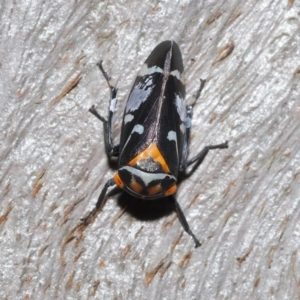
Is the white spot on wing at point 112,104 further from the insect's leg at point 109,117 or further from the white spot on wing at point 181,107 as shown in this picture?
the white spot on wing at point 181,107

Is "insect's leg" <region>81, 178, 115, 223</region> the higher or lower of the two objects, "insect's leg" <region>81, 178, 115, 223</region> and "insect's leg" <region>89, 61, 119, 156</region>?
the lower

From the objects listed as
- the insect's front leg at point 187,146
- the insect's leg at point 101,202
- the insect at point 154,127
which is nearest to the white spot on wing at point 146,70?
the insect at point 154,127

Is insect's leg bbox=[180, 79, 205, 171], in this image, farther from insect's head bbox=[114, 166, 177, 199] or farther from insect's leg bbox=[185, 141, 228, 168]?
insect's head bbox=[114, 166, 177, 199]

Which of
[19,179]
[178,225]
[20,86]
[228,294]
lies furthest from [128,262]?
[20,86]

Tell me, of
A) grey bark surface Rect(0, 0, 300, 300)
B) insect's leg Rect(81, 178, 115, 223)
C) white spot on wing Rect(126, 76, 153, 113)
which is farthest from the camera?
white spot on wing Rect(126, 76, 153, 113)

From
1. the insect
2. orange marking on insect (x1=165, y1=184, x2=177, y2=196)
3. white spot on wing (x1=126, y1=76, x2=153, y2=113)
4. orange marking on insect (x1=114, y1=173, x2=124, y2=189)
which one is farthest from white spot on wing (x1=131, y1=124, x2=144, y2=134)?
orange marking on insect (x1=165, y1=184, x2=177, y2=196)

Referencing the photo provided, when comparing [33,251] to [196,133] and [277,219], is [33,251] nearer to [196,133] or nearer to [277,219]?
[196,133]

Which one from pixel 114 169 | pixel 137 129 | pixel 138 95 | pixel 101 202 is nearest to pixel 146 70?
pixel 138 95
